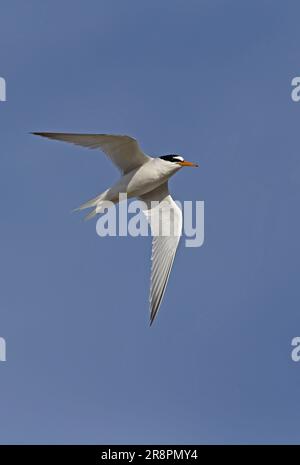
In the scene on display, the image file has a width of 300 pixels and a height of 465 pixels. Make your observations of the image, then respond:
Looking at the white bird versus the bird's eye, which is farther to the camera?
the bird's eye

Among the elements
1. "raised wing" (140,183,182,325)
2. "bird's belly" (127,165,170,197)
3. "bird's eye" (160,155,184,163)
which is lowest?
"raised wing" (140,183,182,325)

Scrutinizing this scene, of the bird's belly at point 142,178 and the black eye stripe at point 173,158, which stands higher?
the black eye stripe at point 173,158

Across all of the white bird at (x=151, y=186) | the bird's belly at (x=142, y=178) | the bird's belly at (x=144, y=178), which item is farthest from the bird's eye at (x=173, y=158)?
the bird's belly at (x=144, y=178)

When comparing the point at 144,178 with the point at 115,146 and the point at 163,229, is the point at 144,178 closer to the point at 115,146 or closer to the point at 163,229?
the point at 115,146

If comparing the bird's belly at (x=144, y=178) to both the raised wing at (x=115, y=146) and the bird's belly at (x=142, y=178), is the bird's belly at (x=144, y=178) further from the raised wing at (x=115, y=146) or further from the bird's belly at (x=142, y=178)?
the raised wing at (x=115, y=146)

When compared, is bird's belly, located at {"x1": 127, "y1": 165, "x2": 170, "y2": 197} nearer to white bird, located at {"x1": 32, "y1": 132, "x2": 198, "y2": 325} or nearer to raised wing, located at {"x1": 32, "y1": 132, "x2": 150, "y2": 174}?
white bird, located at {"x1": 32, "y1": 132, "x2": 198, "y2": 325}

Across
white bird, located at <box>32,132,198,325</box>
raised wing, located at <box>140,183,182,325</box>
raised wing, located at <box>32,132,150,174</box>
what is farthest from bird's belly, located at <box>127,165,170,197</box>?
raised wing, located at <box>140,183,182,325</box>

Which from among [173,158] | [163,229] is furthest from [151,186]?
[163,229]

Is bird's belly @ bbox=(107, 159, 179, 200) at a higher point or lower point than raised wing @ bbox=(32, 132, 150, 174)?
lower

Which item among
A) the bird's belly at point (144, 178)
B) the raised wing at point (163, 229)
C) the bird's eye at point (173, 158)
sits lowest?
the raised wing at point (163, 229)
